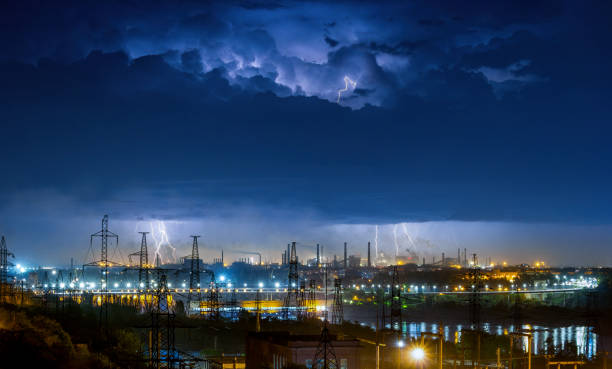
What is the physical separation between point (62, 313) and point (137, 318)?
5.86 metres

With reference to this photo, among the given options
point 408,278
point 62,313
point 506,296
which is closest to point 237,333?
point 62,313

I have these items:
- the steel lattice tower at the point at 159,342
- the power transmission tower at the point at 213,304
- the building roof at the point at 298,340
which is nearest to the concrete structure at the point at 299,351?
the building roof at the point at 298,340

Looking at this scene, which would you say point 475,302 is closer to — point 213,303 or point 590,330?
point 213,303

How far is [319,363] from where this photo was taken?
2030 cm

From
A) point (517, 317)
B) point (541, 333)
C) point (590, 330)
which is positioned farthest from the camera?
point (590, 330)

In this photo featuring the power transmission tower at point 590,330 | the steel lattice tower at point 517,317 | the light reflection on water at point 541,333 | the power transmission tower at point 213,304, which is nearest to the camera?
the power transmission tower at point 590,330

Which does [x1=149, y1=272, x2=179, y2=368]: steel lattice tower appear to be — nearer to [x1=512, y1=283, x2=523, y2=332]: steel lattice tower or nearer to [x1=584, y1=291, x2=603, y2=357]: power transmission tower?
[x1=584, y1=291, x2=603, y2=357]: power transmission tower

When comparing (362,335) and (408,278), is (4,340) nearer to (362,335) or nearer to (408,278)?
(362,335)

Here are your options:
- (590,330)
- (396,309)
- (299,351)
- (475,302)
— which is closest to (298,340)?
(299,351)

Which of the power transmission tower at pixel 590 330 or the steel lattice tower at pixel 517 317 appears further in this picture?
the steel lattice tower at pixel 517 317

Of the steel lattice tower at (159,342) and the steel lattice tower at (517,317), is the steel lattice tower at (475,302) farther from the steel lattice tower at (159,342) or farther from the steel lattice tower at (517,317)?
the steel lattice tower at (159,342)

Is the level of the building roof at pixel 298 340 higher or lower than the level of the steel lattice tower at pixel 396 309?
higher

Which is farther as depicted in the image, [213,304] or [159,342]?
[213,304]

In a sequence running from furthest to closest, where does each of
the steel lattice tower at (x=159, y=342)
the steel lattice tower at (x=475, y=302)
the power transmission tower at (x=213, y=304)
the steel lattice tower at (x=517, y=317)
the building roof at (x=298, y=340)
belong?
the power transmission tower at (x=213, y=304)
the steel lattice tower at (x=517, y=317)
the steel lattice tower at (x=475, y=302)
the building roof at (x=298, y=340)
the steel lattice tower at (x=159, y=342)
